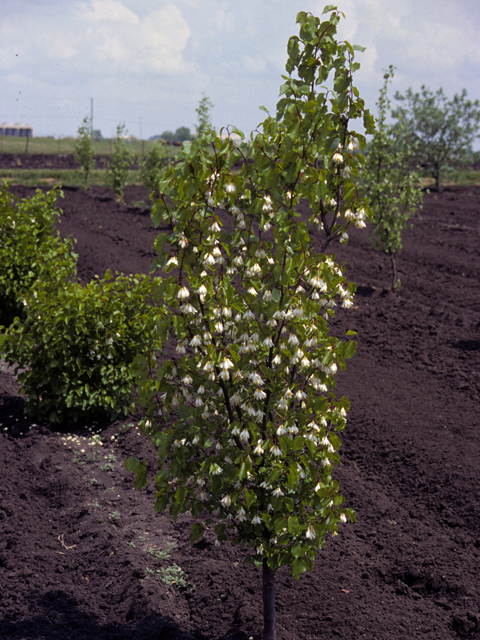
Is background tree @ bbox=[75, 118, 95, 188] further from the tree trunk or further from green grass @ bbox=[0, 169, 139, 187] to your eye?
the tree trunk

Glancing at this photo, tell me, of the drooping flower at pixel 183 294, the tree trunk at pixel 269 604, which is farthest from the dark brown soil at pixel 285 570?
the drooping flower at pixel 183 294

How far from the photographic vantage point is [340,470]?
5.16 m

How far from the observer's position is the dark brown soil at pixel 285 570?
10.9 feet

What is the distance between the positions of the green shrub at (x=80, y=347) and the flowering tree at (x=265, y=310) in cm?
277

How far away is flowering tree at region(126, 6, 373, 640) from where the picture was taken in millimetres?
2391

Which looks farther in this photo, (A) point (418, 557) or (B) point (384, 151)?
(B) point (384, 151)

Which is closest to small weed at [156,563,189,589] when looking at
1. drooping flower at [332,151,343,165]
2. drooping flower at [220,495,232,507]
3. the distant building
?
drooping flower at [220,495,232,507]

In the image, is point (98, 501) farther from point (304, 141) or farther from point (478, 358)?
point (478, 358)

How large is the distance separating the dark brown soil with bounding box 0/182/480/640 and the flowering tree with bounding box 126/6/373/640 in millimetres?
1014

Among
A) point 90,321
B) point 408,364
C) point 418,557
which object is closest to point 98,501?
point 90,321

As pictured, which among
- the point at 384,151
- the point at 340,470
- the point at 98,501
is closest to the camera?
the point at 98,501

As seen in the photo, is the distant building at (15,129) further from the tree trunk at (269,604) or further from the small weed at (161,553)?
the tree trunk at (269,604)

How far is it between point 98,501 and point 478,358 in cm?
511

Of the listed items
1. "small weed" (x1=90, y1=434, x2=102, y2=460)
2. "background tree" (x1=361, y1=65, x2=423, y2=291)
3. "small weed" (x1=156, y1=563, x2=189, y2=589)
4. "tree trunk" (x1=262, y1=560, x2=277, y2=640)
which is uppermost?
"background tree" (x1=361, y1=65, x2=423, y2=291)
